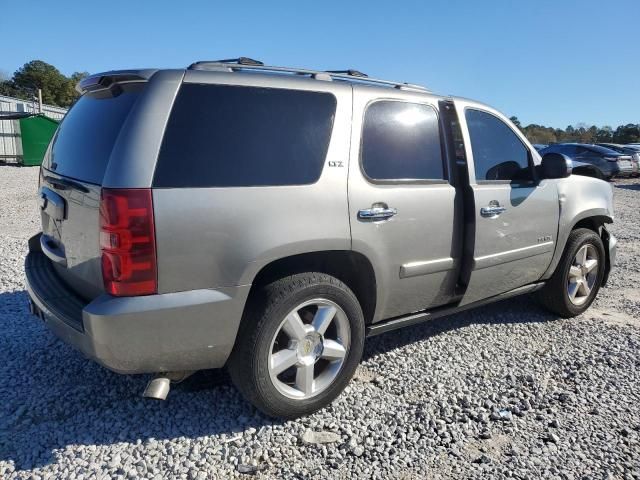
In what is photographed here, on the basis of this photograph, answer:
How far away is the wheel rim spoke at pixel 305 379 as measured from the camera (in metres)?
2.82

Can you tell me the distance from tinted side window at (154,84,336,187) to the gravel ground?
4.41ft

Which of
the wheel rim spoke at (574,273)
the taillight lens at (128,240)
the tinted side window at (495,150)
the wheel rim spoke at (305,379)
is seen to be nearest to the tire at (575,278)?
the wheel rim spoke at (574,273)

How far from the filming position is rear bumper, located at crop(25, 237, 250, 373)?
7.45 ft

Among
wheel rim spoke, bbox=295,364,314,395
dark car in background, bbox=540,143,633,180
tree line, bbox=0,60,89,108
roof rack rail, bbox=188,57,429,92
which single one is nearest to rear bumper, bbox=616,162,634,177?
dark car in background, bbox=540,143,633,180

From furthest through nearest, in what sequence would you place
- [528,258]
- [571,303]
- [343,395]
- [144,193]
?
1. [571,303]
2. [528,258]
3. [343,395]
4. [144,193]

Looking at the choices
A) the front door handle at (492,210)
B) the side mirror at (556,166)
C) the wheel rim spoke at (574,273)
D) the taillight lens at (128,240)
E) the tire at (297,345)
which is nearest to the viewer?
the taillight lens at (128,240)

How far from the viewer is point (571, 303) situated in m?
4.55

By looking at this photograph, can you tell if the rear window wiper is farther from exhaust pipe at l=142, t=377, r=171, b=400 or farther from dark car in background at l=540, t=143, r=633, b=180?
dark car in background at l=540, t=143, r=633, b=180

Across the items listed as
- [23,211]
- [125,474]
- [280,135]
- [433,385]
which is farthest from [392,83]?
[23,211]

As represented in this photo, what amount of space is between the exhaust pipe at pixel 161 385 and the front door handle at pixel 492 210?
2.24 m

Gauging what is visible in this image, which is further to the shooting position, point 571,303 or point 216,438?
point 571,303

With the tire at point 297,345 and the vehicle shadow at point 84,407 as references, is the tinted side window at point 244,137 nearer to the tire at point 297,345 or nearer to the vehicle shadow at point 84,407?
the tire at point 297,345

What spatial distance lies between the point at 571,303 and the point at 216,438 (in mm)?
3442

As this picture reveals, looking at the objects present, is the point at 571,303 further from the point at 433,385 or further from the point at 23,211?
the point at 23,211
